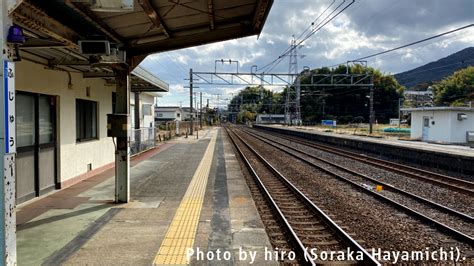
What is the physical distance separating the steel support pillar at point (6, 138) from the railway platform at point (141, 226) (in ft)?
5.45

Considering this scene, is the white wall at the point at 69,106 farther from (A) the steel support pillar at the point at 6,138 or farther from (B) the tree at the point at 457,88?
(B) the tree at the point at 457,88

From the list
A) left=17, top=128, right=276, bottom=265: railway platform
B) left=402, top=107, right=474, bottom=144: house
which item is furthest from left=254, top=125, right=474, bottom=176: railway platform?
left=17, top=128, right=276, bottom=265: railway platform

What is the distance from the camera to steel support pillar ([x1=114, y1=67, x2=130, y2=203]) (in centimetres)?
833

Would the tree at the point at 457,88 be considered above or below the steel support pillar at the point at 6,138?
above

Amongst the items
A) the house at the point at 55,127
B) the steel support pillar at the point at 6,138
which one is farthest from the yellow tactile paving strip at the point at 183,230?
the house at the point at 55,127

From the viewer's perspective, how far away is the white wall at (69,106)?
326 inches

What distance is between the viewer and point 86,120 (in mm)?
12016

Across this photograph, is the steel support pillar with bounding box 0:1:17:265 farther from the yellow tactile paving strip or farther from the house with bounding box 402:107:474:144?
the house with bounding box 402:107:474:144

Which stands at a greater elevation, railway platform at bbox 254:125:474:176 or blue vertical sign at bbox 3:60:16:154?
blue vertical sign at bbox 3:60:16:154

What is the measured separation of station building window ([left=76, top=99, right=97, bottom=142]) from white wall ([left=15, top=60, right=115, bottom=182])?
0.16 metres

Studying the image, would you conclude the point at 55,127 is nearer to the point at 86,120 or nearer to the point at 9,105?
the point at 86,120

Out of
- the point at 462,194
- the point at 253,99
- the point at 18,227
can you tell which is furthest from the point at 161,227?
the point at 253,99

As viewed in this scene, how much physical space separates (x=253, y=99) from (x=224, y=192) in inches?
5205

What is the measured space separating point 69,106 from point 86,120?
1813mm
